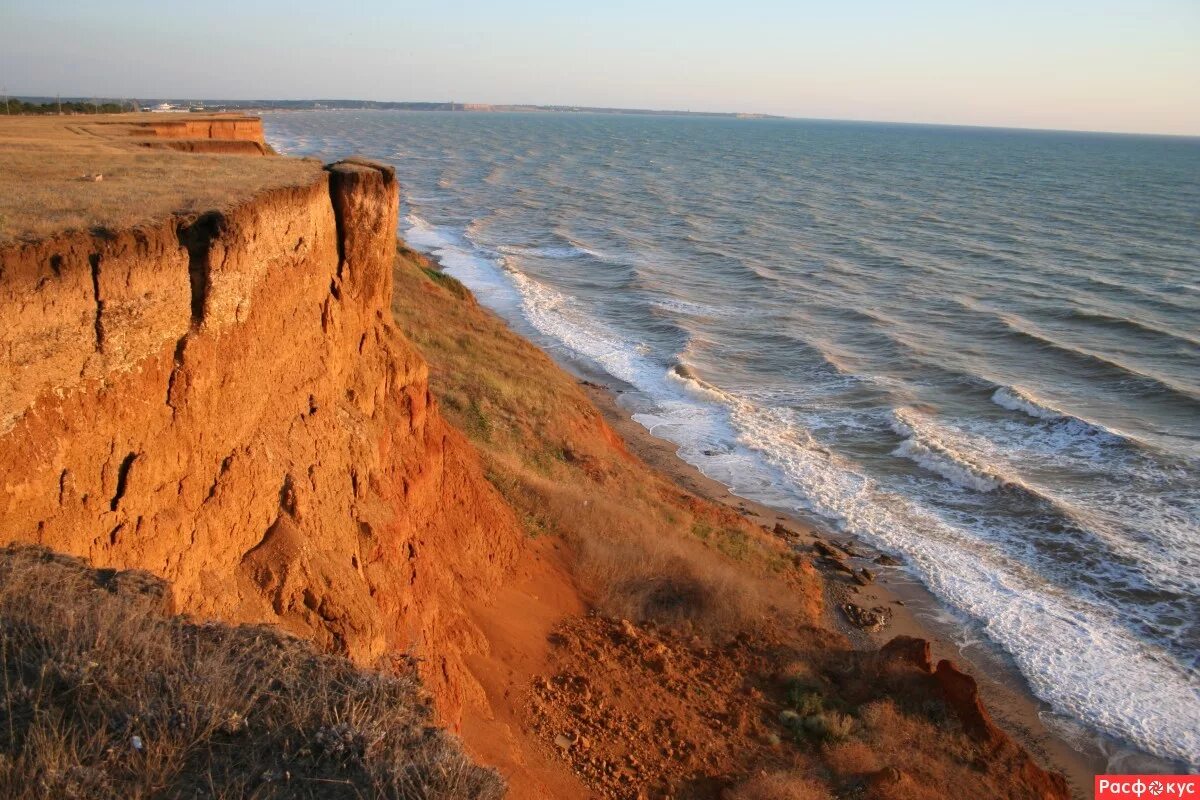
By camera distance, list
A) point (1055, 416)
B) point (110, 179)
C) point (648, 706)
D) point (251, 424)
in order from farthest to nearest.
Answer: point (1055, 416)
point (648, 706)
point (110, 179)
point (251, 424)

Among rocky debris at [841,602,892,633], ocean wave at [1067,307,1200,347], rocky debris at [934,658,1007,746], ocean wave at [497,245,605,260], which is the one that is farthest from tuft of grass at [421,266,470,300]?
ocean wave at [1067,307,1200,347]

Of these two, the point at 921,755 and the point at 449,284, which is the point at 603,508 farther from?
the point at 449,284

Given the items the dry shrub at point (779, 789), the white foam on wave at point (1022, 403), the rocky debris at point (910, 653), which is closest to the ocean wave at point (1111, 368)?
the white foam on wave at point (1022, 403)

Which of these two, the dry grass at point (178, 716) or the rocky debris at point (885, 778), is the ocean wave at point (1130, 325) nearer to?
the rocky debris at point (885, 778)

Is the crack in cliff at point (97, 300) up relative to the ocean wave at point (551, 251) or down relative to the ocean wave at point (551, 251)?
up

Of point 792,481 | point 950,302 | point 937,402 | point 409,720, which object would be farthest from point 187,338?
point 950,302

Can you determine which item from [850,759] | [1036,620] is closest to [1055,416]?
[1036,620]
